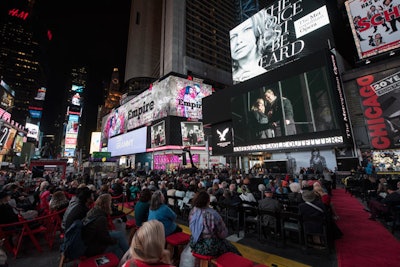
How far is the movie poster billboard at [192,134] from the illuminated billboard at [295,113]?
51.7ft

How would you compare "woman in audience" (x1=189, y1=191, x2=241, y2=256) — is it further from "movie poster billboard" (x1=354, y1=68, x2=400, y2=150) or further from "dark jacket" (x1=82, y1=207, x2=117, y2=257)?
"movie poster billboard" (x1=354, y1=68, x2=400, y2=150)

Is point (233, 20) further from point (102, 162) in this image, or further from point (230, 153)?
point (102, 162)

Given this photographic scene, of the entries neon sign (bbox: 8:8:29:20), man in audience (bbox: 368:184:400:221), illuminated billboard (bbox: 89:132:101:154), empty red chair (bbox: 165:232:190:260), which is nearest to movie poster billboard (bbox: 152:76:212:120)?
man in audience (bbox: 368:184:400:221)

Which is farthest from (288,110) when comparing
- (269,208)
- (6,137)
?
(6,137)

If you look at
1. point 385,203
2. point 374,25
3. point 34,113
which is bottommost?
point 385,203

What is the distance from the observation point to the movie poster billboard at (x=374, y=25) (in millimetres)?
17453

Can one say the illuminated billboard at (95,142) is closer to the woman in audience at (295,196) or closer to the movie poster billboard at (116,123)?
the movie poster billboard at (116,123)

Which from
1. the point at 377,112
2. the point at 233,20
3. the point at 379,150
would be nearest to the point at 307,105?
the point at 377,112

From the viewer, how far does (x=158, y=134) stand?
131 ft

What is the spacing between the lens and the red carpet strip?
3.93m

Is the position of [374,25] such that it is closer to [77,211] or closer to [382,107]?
[382,107]

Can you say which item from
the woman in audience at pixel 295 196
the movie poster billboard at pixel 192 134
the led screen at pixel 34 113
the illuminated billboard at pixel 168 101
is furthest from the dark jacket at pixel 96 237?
the led screen at pixel 34 113

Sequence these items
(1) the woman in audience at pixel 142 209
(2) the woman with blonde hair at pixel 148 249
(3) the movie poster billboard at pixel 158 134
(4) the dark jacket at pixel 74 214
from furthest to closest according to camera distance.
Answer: (3) the movie poster billboard at pixel 158 134 → (1) the woman in audience at pixel 142 209 → (4) the dark jacket at pixel 74 214 → (2) the woman with blonde hair at pixel 148 249

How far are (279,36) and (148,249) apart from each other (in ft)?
100
